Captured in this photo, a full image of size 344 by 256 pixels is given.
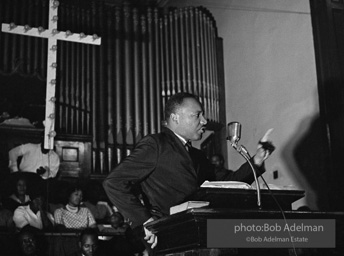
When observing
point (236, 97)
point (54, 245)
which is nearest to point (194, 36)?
point (236, 97)

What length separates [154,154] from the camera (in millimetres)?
2740

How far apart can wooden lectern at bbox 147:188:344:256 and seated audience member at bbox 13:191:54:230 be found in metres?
3.56

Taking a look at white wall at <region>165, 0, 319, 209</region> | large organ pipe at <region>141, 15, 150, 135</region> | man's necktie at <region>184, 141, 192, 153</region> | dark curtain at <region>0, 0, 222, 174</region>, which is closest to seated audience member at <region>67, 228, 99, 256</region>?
dark curtain at <region>0, 0, 222, 174</region>

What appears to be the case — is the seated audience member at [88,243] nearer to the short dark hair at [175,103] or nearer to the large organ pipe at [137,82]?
the large organ pipe at [137,82]

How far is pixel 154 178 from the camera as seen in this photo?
2740mm

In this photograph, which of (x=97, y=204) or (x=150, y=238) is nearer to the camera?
(x=150, y=238)

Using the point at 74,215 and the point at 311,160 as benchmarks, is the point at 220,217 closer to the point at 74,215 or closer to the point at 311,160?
the point at 311,160

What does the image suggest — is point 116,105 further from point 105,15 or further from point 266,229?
point 266,229

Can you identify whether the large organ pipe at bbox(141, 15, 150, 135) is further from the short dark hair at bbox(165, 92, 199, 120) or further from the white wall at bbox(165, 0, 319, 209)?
the short dark hair at bbox(165, 92, 199, 120)

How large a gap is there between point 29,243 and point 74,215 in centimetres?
101

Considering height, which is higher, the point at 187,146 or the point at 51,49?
the point at 51,49

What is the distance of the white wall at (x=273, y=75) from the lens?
18.1 ft

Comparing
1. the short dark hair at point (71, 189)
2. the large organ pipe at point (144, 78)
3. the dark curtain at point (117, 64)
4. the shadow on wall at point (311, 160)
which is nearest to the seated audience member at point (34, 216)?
the short dark hair at point (71, 189)

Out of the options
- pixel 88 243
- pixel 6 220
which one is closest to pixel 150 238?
pixel 88 243
